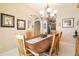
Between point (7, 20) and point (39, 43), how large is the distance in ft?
1.94

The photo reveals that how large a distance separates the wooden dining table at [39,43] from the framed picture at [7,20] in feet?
1.21

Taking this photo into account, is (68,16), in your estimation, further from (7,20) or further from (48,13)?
(7,20)

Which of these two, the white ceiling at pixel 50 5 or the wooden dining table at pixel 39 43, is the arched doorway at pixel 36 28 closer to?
the wooden dining table at pixel 39 43

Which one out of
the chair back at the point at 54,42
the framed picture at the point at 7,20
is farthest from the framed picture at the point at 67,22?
the framed picture at the point at 7,20

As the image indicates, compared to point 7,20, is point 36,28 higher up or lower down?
lower down

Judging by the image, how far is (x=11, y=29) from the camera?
244cm

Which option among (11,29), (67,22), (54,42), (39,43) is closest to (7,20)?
(11,29)

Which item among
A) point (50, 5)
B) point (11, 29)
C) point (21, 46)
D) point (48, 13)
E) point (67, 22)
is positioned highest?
point (50, 5)

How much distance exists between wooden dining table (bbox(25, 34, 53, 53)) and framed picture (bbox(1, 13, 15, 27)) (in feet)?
1.21

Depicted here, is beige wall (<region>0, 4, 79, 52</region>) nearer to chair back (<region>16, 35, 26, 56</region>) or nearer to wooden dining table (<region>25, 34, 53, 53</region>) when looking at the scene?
chair back (<region>16, 35, 26, 56</region>)

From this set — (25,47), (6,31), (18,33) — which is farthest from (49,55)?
(6,31)

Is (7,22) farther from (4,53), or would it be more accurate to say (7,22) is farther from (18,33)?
(4,53)

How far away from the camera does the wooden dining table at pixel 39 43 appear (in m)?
2.41

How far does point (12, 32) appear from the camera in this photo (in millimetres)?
2443
